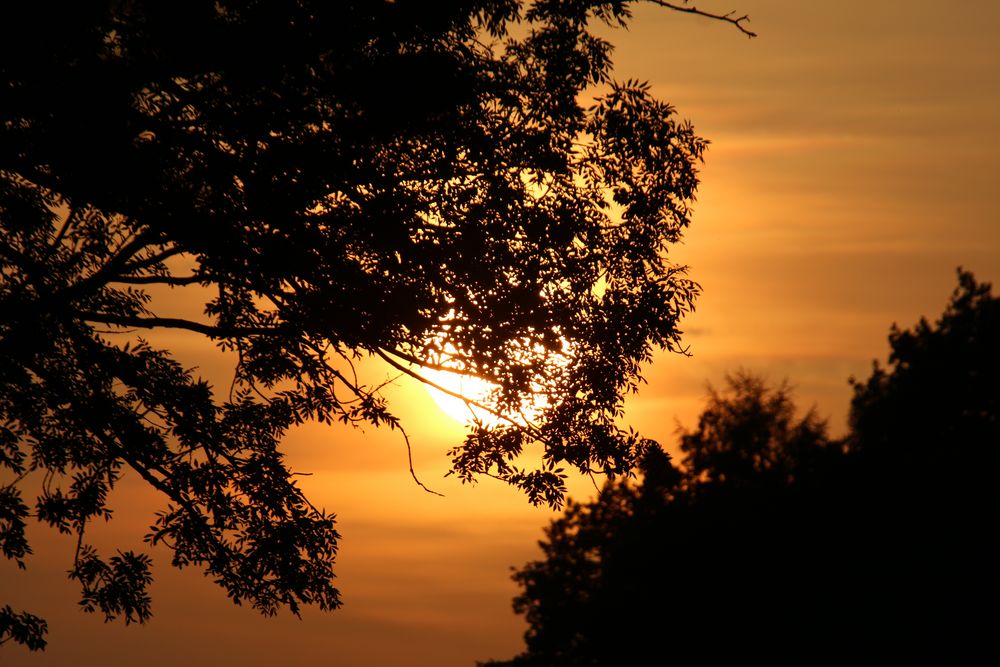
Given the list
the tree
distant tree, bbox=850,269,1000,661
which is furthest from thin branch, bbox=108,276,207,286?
distant tree, bbox=850,269,1000,661

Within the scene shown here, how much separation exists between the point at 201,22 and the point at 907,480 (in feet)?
A: 147

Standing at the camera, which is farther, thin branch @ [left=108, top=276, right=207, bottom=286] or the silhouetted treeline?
the silhouetted treeline

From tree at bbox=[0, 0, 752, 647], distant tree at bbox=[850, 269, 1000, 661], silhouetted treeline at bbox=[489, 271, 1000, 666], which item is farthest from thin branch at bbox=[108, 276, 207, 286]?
distant tree at bbox=[850, 269, 1000, 661]

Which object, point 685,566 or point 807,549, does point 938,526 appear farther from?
point 685,566

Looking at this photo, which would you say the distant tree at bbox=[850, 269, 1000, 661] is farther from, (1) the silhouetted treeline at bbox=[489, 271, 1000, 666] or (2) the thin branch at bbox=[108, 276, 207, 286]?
(2) the thin branch at bbox=[108, 276, 207, 286]

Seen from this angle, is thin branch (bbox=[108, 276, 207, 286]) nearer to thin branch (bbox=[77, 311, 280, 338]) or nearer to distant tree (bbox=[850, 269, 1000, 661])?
thin branch (bbox=[77, 311, 280, 338])

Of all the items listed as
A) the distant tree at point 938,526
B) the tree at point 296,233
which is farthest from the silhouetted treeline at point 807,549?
the tree at point 296,233

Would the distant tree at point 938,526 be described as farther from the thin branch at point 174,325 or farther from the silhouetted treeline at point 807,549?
the thin branch at point 174,325

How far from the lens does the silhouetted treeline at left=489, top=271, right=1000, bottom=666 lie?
48406 mm

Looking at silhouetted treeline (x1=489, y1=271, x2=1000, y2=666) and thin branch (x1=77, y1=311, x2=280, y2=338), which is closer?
thin branch (x1=77, y1=311, x2=280, y2=338)

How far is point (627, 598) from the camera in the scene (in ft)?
176

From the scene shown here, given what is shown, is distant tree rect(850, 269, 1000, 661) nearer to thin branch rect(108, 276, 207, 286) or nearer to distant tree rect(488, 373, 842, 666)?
distant tree rect(488, 373, 842, 666)

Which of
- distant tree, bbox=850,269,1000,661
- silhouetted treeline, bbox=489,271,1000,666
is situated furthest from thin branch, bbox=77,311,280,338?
distant tree, bbox=850,269,1000,661

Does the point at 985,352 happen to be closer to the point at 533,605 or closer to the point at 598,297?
the point at 533,605
